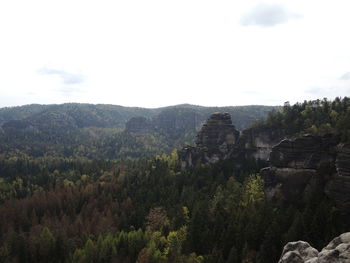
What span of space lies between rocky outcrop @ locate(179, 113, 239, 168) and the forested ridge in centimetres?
512

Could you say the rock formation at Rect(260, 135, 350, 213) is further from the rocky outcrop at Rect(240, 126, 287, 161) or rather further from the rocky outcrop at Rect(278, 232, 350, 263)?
the rocky outcrop at Rect(278, 232, 350, 263)

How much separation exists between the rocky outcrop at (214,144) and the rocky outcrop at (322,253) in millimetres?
91669

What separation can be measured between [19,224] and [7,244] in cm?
2564

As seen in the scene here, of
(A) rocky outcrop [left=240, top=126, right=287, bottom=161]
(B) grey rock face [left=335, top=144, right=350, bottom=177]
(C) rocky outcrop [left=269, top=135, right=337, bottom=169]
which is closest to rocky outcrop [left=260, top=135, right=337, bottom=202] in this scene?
(C) rocky outcrop [left=269, top=135, right=337, bottom=169]

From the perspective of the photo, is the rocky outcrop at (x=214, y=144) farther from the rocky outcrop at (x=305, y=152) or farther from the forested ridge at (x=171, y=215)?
the rocky outcrop at (x=305, y=152)

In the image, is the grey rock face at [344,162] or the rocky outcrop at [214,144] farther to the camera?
the rocky outcrop at [214,144]

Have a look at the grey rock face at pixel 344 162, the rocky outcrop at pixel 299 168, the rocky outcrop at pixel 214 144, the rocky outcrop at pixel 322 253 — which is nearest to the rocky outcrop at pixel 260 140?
the rocky outcrop at pixel 214 144

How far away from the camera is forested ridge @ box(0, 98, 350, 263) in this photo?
6366cm

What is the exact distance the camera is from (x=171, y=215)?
302 feet

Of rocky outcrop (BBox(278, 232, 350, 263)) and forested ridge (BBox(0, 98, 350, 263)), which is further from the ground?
rocky outcrop (BBox(278, 232, 350, 263))

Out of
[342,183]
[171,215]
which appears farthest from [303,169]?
[171,215]

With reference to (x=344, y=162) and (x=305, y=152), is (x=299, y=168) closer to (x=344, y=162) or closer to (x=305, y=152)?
(x=305, y=152)

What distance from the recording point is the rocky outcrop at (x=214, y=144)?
130m

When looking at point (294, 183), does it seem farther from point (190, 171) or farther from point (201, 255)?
point (190, 171)
